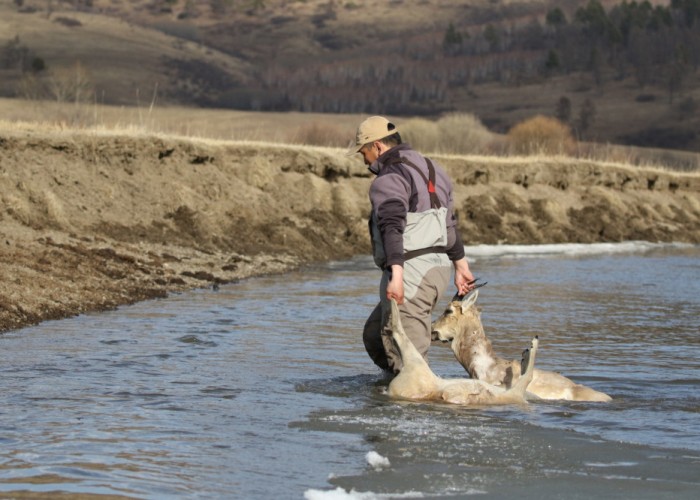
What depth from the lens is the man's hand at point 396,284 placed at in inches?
366

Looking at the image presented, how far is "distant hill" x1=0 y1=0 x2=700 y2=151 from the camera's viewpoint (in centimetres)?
13500

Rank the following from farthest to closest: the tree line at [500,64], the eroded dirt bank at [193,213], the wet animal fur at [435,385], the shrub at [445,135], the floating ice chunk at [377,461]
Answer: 1. the tree line at [500,64]
2. the shrub at [445,135]
3. the eroded dirt bank at [193,213]
4. the wet animal fur at [435,385]
5. the floating ice chunk at [377,461]

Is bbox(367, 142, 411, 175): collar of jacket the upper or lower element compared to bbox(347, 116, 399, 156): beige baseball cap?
lower

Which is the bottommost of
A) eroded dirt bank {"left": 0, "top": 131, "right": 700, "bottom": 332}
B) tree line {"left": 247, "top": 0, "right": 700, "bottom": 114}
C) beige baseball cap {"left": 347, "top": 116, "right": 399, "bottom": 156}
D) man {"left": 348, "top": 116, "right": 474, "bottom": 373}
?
eroded dirt bank {"left": 0, "top": 131, "right": 700, "bottom": 332}

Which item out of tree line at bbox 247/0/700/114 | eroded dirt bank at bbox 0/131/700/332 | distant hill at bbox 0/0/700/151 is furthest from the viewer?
tree line at bbox 247/0/700/114

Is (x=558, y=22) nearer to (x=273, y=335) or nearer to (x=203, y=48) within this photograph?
(x=203, y=48)

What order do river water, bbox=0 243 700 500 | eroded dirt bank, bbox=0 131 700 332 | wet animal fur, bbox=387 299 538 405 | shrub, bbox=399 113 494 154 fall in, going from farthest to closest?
shrub, bbox=399 113 494 154, eroded dirt bank, bbox=0 131 700 332, wet animal fur, bbox=387 299 538 405, river water, bbox=0 243 700 500

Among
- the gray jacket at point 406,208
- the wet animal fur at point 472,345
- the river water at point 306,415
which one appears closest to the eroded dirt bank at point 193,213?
the river water at point 306,415

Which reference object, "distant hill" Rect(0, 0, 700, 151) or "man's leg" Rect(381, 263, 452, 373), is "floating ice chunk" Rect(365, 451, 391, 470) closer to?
"man's leg" Rect(381, 263, 452, 373)

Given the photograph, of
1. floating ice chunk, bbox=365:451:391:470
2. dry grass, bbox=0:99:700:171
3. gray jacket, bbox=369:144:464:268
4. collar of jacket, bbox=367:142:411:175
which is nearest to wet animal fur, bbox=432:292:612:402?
gray jacket, bbox=369:144:464:268

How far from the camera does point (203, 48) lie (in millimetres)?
169125

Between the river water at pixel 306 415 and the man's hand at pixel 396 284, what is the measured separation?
925 mm

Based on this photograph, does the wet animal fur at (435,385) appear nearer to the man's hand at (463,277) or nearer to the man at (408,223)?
the man at (408,223)

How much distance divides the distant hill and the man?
106255mm
